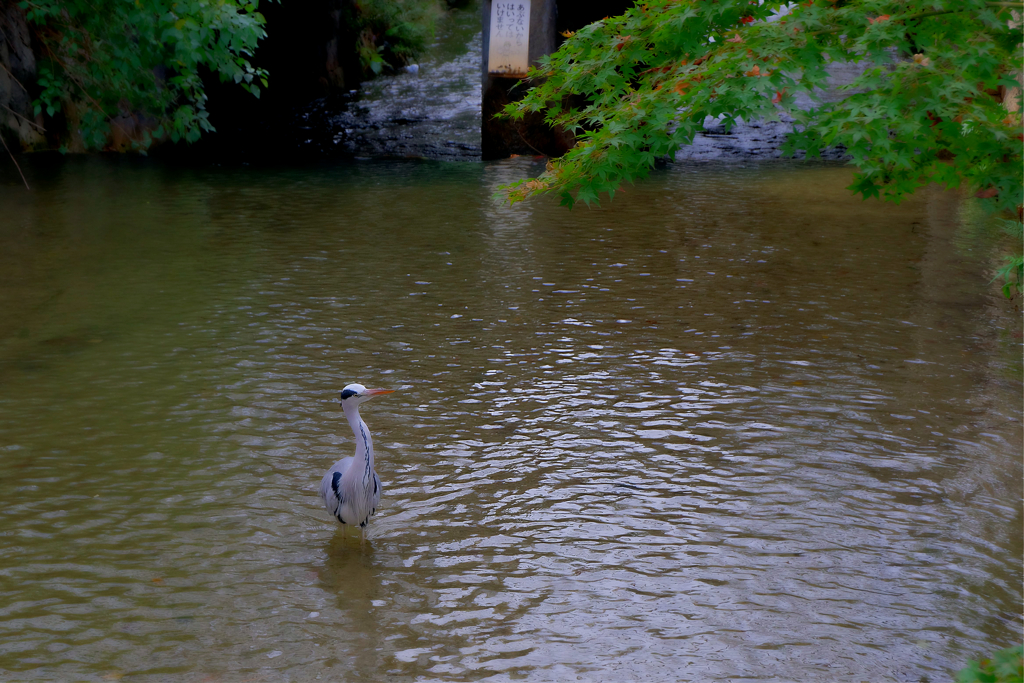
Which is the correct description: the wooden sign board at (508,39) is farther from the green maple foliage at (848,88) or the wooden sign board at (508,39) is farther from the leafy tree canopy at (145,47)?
the green maple foliage at (848,88)

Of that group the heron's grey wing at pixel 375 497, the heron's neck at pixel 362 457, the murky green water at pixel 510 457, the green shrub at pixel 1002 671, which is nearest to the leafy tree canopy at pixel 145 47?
the murky green water at pixel 510 457

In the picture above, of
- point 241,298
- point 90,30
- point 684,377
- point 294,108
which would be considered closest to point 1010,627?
point 684,377

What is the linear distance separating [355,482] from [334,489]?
0.48 feet

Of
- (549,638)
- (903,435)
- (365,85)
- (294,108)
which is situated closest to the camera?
(549,638)

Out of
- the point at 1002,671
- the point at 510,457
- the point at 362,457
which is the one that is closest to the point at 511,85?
the point at 510,457

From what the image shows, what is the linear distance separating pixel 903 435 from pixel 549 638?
3580mm

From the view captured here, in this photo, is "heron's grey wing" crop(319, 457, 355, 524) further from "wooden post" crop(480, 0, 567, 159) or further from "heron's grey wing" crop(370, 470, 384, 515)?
"wooden post" crop(480, 0, 567, 159)

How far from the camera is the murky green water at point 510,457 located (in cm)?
416

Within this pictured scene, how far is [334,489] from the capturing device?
4.78 meters

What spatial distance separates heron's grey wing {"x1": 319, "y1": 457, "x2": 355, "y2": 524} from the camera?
4770mm

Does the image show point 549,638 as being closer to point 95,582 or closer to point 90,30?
point 95,582

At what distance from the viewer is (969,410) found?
6.64 meters

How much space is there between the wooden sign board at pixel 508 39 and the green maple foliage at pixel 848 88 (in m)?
13.9

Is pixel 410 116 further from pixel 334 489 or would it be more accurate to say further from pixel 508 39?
pixel 334 489
